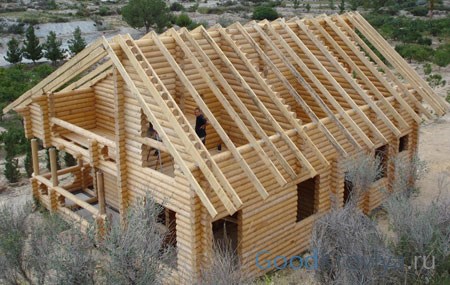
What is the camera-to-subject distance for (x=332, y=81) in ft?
46.8

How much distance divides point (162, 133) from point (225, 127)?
4.62m

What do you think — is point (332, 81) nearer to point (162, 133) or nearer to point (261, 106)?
point (261, 106)

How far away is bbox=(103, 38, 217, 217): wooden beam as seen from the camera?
1002 cm

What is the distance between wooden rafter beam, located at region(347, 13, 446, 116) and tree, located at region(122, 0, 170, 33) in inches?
1287

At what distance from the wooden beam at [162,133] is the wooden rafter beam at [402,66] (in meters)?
9.02

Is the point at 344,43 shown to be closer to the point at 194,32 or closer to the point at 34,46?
the point at 194,32

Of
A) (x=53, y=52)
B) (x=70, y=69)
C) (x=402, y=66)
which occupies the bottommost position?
(x=53, y=52)

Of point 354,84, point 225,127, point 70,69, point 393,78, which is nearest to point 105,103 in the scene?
point 70,69

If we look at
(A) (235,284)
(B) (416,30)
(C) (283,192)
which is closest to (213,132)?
(C) (283,192)

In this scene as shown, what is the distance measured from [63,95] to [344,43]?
860 cm

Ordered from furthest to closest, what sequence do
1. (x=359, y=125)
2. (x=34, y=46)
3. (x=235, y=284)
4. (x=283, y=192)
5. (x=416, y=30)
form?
(x=416, y=30) < (x=34, y=46) < (x=359, y=125) < (x=283, y=192) < (x=235, y=284)

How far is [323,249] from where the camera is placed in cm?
1032

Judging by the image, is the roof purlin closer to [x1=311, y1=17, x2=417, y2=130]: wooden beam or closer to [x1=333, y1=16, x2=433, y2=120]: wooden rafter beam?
[x1=311, y1=17, x2=417, y2=130]: wooden beam

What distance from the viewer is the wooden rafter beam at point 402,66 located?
1613 cm
